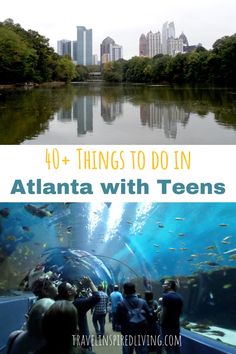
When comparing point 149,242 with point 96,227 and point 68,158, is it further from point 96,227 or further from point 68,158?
point 68,158

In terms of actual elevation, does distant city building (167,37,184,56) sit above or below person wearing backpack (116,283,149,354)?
above

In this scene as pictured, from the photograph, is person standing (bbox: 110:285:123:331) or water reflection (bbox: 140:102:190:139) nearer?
person standing (bbox: 110:285:123:331)

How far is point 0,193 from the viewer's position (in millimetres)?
2082

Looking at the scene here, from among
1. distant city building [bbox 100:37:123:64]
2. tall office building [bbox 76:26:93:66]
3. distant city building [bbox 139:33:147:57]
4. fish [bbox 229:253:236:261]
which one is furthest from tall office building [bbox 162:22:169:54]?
fish [bbox 229:253:236:261]

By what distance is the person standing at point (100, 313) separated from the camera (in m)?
2.05

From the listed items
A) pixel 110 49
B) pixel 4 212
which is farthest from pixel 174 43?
pixel 4 212

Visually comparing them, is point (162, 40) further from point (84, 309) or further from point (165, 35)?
point (84, 309)

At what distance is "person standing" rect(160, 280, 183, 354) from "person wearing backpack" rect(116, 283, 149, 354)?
0.07 meters

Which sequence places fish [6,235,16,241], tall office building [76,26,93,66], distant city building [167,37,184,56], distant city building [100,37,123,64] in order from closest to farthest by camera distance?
fish [6,235,16,241] < tall office building [76,26,93,66] < distant city building [100,37,123,64] < distant city building [167,37,184,56]

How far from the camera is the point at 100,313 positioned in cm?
209

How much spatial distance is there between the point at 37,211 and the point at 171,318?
711mm

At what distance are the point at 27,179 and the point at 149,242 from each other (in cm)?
59

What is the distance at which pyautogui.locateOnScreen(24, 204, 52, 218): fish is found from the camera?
6.97ft

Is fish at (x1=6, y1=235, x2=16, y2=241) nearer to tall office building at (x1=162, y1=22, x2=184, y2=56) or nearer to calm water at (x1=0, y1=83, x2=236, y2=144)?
calm water at (x1=0, y1=83, x2=236, y2=144)
